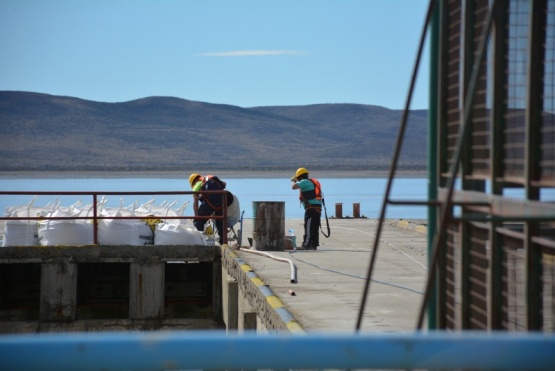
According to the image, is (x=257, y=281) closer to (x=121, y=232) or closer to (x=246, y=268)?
(x=246, y=268)

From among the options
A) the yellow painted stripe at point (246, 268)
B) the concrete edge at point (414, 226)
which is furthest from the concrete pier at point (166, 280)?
the concrete edge at point (414, 226)

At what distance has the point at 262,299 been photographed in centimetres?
1174

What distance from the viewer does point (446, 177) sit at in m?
6.14

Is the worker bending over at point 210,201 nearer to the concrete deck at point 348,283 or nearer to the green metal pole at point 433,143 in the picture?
the concrete deck at point 348,283

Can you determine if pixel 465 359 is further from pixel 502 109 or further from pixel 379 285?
pixel 379 285

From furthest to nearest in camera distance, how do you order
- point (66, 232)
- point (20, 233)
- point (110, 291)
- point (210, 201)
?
point (210, 201)
point (110, 291)
point (20, 233)
point (66, 232)

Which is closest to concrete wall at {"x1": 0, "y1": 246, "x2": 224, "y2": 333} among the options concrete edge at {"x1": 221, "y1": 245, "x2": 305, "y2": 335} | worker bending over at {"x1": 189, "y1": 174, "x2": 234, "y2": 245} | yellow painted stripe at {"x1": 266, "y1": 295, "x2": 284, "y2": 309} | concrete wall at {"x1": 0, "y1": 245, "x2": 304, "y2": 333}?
concrete wall at {"x1": 0, "y1": 245, "x2": 304, "y2": 333}

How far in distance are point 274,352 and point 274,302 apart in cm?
821

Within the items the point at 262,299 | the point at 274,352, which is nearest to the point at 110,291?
the point at 262,299

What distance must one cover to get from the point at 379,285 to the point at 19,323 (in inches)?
330

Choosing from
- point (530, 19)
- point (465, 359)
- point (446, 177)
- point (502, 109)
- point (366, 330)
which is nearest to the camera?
point (465, 359)

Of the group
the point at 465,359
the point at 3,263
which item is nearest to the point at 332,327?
the point at 465,359

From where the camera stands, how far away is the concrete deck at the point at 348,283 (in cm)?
1011

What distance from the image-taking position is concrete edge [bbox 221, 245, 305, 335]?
383 inches
